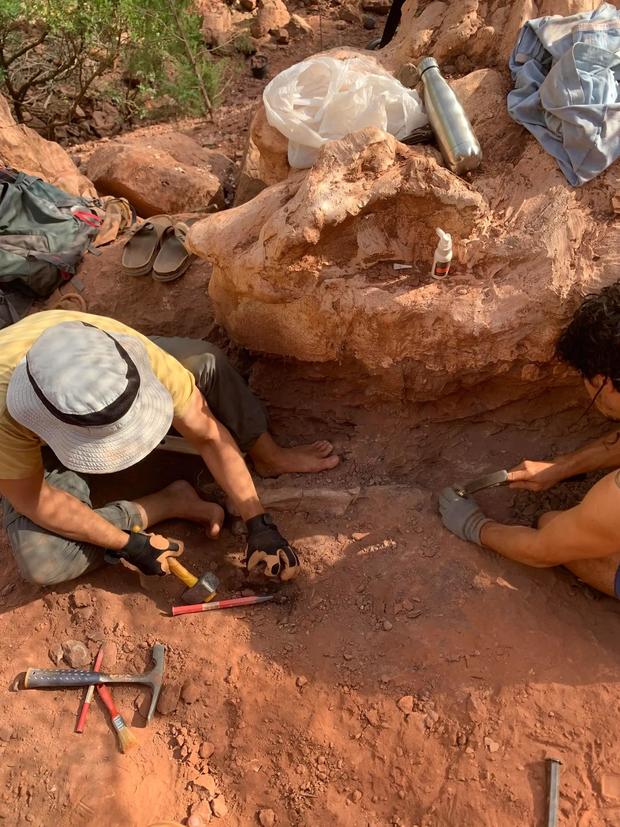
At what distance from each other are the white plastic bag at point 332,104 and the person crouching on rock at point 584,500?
1093 millimetres

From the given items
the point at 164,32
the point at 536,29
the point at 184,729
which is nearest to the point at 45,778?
the point at 184,729

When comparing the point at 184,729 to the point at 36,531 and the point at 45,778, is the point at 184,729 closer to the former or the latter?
the point at 45,778

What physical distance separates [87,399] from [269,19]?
643 cm

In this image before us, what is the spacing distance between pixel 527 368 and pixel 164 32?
475 centimetres

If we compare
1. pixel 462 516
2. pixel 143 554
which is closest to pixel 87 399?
pixel 143 554

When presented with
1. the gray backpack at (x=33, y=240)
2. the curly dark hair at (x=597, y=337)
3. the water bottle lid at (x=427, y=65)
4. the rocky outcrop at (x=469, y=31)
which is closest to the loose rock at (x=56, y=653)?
the gray backpack at (x=33, y=240)

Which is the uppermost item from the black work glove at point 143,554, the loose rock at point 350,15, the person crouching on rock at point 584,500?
the loose rock at point 350,15

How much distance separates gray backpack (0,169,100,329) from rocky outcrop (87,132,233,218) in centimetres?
94

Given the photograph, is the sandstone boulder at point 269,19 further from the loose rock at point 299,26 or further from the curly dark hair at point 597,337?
the curly dark hair at point 597,337

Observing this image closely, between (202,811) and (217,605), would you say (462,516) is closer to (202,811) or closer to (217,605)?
(217,605)

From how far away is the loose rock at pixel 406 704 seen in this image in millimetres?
1944

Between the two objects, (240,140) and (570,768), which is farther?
(240,140)

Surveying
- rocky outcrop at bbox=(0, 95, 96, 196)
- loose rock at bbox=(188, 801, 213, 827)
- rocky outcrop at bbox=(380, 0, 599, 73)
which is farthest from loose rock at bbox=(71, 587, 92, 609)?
rocky outcrop at bbox=(0, 95, 96, 196)

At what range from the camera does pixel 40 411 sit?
1719mm
